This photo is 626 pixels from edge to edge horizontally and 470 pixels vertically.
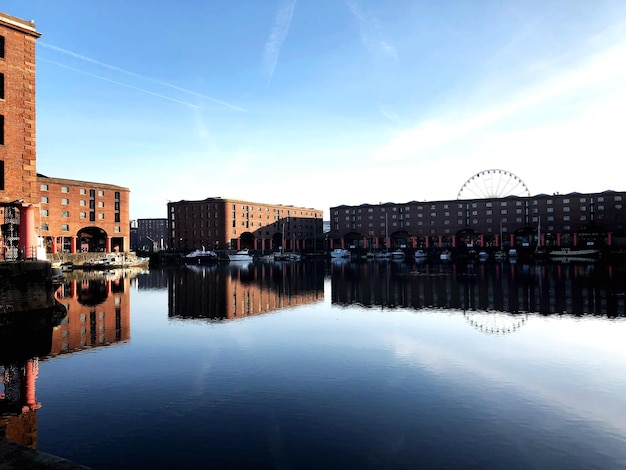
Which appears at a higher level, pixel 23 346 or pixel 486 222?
pixel 486 222

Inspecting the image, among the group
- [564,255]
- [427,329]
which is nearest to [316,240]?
[564,255]

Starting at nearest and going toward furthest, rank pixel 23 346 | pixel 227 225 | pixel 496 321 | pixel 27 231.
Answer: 1. pixel 23 346
2. pixel 496 321
3. pixel 27 231
4. pixel 227 225

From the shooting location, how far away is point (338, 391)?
13172mm

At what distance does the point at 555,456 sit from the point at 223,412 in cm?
767

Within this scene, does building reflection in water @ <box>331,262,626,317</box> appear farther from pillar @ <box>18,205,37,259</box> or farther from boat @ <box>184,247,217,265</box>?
boat @ <box>184,247,217,265</box>

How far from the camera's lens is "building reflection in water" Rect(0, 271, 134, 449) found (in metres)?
11.5

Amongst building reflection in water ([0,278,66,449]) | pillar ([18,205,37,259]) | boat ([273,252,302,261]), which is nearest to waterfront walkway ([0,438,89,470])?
building reflection in water ([0,278,66,449])

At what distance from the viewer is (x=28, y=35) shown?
3053 cm

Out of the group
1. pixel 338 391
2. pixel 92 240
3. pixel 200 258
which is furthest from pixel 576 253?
pixel 338 391

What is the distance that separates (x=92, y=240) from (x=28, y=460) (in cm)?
10927

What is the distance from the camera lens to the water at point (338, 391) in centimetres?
920

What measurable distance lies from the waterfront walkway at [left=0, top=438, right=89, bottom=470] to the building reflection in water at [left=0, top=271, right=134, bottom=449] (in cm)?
301

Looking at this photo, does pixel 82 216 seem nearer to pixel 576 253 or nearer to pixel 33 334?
pixel 33 334

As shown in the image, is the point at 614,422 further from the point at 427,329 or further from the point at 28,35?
the point at 28,35
